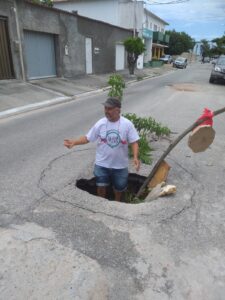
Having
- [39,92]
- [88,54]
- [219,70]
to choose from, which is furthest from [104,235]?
[88,54]

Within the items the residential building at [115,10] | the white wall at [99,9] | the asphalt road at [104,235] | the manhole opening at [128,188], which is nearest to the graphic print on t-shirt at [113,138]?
the asphalt road at [104,235]

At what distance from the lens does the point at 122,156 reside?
3.98m

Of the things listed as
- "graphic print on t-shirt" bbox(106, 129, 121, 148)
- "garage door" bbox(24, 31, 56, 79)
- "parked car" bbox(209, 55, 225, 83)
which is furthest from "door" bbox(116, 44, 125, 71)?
"graphic print on t-shirt" bbox(106, 129, 121, 148)

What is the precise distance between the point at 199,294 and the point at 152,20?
4876 cm

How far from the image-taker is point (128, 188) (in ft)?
→ 16.0

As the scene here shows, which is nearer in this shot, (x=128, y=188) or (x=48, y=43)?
(x=128, y=188)

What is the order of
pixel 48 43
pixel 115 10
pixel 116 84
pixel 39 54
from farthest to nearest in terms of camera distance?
pixel 115 10 → pixel 48 43 → pixel 39 54 → pixel 116 84

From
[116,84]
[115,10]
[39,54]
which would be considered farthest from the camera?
[115,10]

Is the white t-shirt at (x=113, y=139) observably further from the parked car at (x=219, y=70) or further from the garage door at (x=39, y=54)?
the parked car at (x=219, y=70)

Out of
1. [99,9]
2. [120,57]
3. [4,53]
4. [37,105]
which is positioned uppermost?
[99,9]

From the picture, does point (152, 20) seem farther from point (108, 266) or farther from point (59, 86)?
point (108, 266)

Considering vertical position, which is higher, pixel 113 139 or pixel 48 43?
pixel 48 43

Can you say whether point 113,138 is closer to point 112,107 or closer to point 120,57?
point 112,107

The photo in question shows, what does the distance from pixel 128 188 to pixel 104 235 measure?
1.59 metres
